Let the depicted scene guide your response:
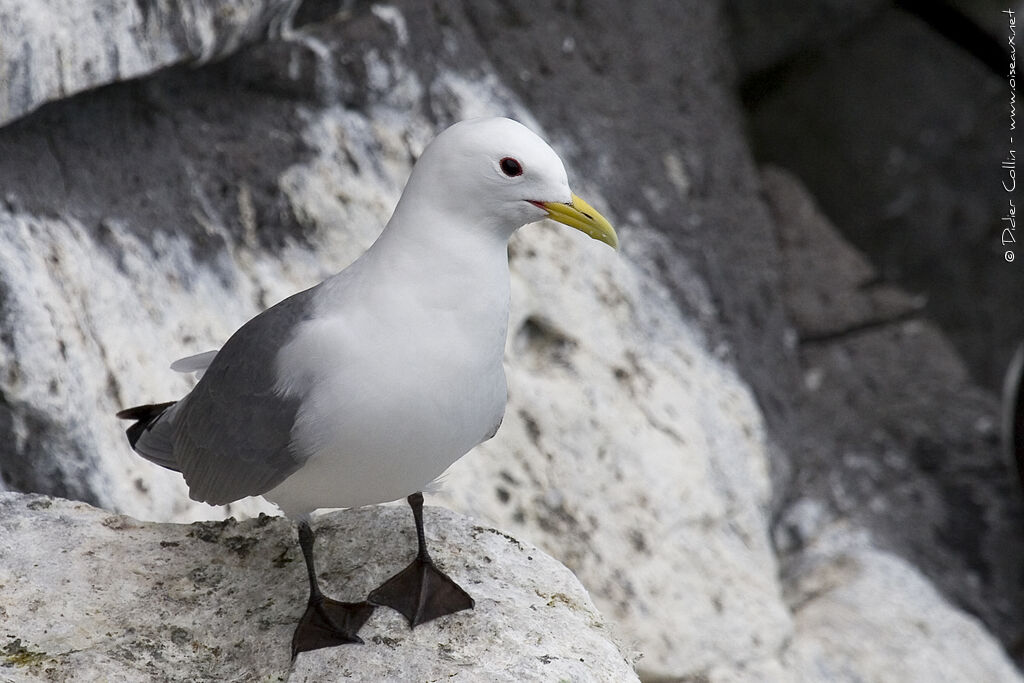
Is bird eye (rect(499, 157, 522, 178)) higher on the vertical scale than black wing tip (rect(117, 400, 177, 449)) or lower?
higher

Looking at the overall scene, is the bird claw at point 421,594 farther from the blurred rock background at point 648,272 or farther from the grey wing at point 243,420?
the blurred rock background at point 648,272

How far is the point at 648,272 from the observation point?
3.89 metres

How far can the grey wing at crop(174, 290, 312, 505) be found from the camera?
201 cm

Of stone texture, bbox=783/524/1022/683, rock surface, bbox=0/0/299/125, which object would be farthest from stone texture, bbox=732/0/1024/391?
rock surface, bbox=0/0/299/125

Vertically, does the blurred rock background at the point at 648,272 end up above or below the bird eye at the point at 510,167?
below

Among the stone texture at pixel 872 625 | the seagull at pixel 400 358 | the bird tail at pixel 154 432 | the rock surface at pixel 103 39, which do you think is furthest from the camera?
the stone texture at pixel 872 625

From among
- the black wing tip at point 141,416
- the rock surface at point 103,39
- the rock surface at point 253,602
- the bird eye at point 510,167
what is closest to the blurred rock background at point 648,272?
the rock surface at point 103,39

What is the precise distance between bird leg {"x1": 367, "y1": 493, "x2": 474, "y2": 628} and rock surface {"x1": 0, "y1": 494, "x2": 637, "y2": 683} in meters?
0.02

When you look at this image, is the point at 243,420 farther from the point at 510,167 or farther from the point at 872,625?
the point at 872,625

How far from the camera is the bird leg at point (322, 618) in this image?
203 centimetres

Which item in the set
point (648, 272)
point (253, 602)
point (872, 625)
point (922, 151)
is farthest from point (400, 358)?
point (922, 151)

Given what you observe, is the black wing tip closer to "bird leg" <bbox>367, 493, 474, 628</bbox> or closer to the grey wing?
the grey wing

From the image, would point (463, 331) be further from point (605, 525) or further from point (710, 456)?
point (710, 456)

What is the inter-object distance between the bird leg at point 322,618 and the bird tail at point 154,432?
0.37 m
